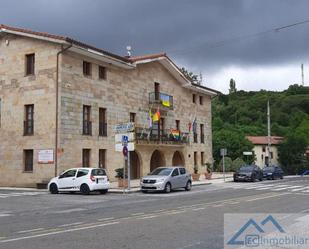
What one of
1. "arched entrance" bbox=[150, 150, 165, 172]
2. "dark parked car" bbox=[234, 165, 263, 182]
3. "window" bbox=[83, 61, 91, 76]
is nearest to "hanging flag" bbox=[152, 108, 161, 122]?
"arched entrance" bbox=[150, 150, 165, 172]

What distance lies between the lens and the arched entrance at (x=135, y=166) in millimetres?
37859

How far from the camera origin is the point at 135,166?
38.4 meters

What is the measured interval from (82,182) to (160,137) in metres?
16.0

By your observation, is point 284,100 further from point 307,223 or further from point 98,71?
point 307,223

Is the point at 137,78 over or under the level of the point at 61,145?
over

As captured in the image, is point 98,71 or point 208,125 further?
point 208,125

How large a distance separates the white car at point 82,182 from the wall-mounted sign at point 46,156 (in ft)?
14.1

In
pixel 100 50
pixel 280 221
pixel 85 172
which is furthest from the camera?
pixel 100 50

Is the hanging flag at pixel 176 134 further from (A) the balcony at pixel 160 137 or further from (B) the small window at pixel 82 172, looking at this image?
(B) the small window at pixel 82 172

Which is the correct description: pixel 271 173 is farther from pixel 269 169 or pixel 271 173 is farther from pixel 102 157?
pixel 102 157

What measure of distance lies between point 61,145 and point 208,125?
Answer: 2466 cm

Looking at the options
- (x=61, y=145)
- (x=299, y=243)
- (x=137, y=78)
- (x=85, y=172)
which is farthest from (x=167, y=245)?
(x=137, y=78)

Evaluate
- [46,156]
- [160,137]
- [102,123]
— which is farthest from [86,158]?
[160,137]

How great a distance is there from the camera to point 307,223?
1068cm
